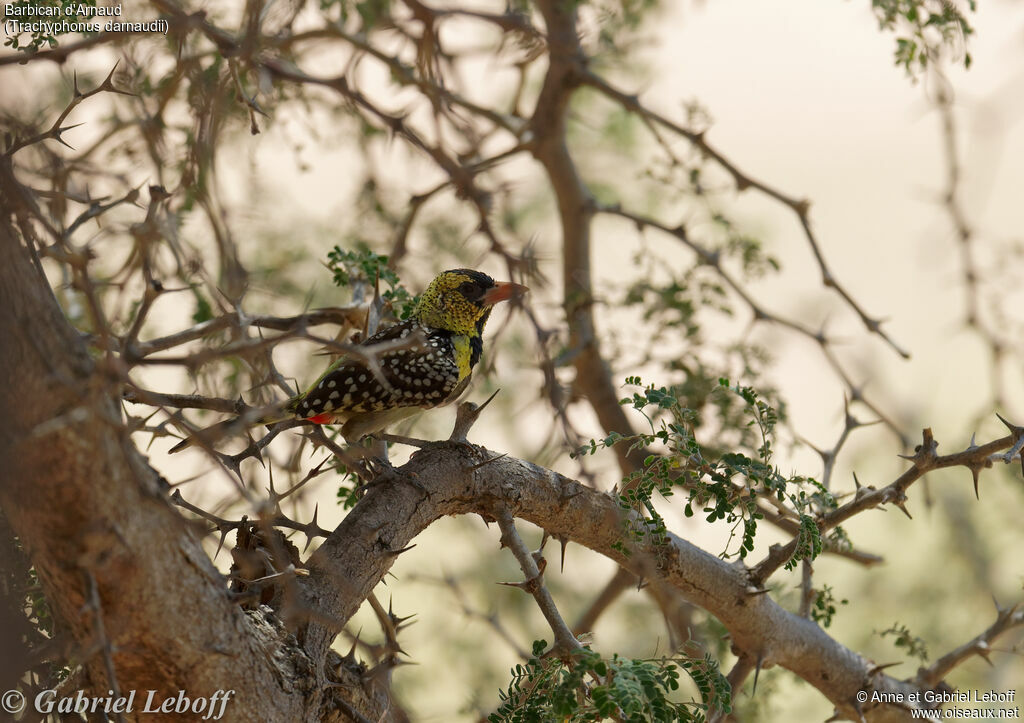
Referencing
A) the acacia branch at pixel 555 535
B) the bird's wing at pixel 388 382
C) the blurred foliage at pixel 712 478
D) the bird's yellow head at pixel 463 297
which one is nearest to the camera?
the acacia branch at pixel 555 535

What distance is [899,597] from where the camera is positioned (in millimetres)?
8242

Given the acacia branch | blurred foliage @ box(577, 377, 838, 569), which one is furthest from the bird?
blurred foliage @ box(577, 377, 838, 569)

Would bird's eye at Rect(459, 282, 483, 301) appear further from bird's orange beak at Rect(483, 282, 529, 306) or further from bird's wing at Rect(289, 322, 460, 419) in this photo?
bird's wing at Rect(289, 322, 460, 419)

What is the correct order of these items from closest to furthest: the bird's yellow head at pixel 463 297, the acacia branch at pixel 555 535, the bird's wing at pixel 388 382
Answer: the acacia branch at pixel 555 535, the bird's wing at pixel 388 382, the bird's yellow head at pixel 463 297

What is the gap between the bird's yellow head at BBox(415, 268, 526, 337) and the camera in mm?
4113

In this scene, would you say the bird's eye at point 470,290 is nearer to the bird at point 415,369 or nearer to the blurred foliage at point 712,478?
the bird at point 415,369

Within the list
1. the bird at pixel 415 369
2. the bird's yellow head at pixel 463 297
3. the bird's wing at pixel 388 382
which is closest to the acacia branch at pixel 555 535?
the bird at pixel 415 369

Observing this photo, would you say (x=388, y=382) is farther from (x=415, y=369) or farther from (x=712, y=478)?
(x=712, y=478)

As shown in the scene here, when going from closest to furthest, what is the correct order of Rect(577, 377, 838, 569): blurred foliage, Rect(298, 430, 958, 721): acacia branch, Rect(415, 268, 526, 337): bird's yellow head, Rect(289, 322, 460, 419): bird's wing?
Rect(298, 430, 958, 721): acacia branch
Rect(577, 377, 838, 569): blurred foliage
Rect(289, 322, 460, 419): bird's wing
Rect(415, 268, 526, 337): bird's yellow head

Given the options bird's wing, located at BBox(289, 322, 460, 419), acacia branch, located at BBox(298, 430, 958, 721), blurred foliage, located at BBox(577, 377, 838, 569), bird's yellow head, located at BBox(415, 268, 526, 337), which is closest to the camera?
acacia branch, located at BBox(298, 430, 958, 721)

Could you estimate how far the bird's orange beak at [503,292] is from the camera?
13.5ft

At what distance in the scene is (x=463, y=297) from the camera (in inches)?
163

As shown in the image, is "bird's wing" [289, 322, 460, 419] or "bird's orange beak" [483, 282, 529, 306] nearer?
"bird's wing" [289, 322, 460, 419]

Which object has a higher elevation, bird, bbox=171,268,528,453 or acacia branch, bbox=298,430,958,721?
bird, bbox=171,268,528,453
